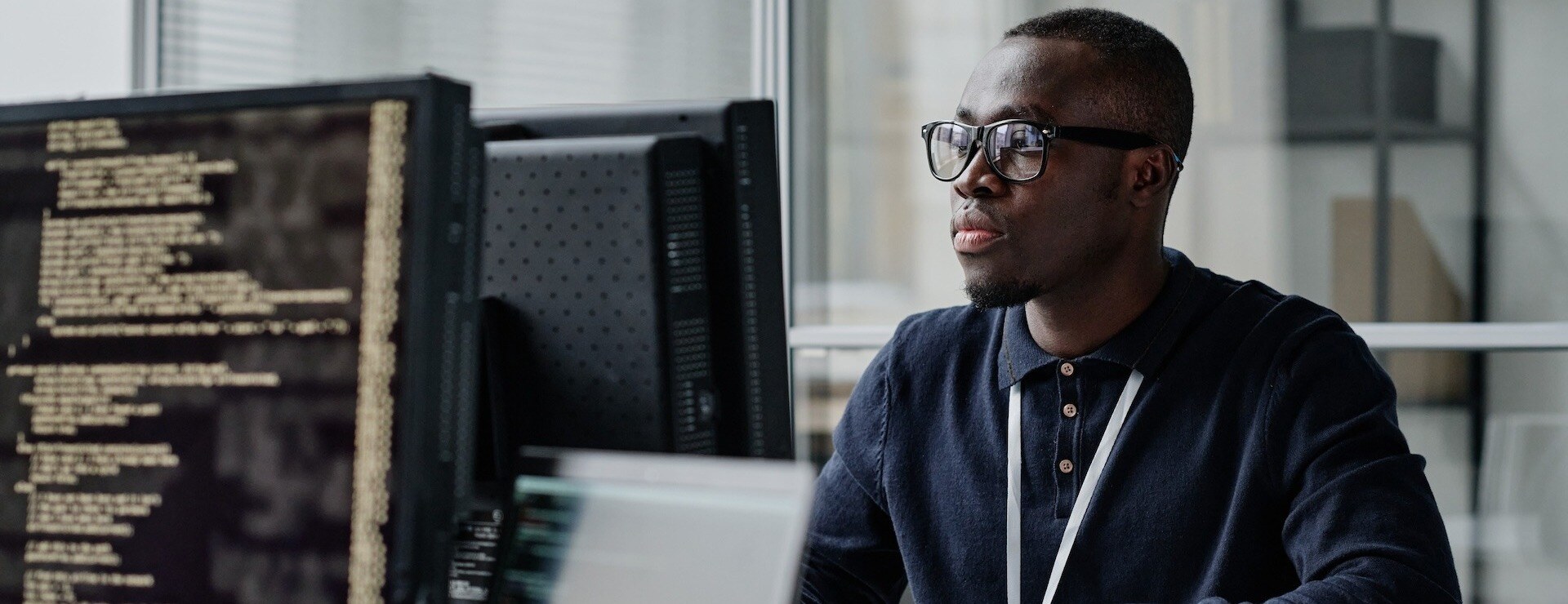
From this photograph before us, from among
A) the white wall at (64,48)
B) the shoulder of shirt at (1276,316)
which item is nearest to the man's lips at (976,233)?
the shoulder of shirt at (1276,316)

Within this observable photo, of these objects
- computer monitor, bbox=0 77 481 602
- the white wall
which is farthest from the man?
the white wall

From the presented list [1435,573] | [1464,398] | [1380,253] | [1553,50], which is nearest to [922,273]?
[1380,253]

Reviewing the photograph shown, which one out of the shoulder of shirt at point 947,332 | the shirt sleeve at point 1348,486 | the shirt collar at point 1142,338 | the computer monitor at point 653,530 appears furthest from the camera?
the shoulder of shirt at point 947,332

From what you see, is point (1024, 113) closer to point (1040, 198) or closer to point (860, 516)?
point (1040, 198)

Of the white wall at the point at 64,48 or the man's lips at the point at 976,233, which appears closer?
the man's lips at the point at 976,233

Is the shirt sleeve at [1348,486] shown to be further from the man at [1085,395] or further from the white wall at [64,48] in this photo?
the white wall at [64,48]

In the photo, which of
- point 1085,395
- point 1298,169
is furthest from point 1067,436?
point 1298,169

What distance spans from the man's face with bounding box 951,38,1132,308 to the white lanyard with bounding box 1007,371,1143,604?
0.13 metres

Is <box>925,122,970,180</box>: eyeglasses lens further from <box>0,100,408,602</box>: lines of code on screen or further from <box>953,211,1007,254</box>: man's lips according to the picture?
<box>0,100,408,602</box>: lines of code on screen

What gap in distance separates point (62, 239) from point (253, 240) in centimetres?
14

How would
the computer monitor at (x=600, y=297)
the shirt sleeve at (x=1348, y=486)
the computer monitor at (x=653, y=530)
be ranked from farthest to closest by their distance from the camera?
the shirt sleeve at (x=1348, y=486)
the computer monitor at (x=600, y=297)
the computer monitor at (x=653, y=530)

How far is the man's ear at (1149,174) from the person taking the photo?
1500mm

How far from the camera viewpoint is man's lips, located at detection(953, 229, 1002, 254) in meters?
1.45

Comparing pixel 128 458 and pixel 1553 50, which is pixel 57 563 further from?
pixel 1553 50
